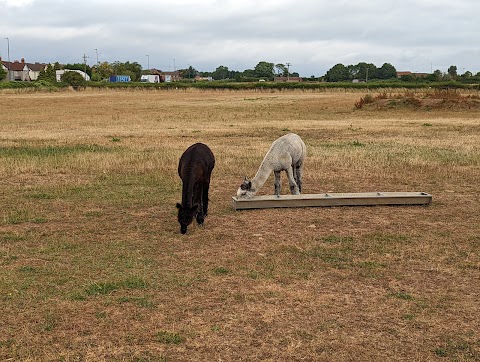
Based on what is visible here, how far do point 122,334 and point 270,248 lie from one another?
3.73m

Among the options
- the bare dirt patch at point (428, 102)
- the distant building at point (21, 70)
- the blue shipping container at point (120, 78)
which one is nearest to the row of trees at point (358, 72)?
the blue shipping container at point (120, 78)

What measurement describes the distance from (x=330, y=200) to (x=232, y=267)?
4481 mm

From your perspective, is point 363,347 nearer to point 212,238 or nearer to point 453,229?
point 212,238

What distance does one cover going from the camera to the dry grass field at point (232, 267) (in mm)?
6035

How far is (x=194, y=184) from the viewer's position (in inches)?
412

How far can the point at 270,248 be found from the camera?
369 inches

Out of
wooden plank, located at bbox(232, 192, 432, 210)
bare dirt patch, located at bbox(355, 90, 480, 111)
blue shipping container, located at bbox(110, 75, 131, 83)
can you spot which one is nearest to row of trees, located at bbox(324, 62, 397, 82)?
blue shipping container, located at bbox(110, 75, 131, 83)

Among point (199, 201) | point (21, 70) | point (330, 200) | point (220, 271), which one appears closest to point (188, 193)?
point (199, 201)

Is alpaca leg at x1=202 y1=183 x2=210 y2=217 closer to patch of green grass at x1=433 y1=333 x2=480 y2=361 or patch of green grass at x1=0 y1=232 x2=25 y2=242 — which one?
patch of green grass at x1=0 y1=232 x2=25 y2=242

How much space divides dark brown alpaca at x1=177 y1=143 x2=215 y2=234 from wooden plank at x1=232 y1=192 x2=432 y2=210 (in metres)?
1.13

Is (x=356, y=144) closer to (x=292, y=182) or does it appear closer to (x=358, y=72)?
(x=292, y=182)

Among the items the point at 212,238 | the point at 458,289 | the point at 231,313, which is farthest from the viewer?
the point at 212,238

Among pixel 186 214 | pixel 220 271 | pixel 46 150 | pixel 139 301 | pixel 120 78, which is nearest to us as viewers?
pixel 139 301

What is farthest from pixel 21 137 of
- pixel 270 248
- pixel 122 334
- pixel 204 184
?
pixel 122 334
